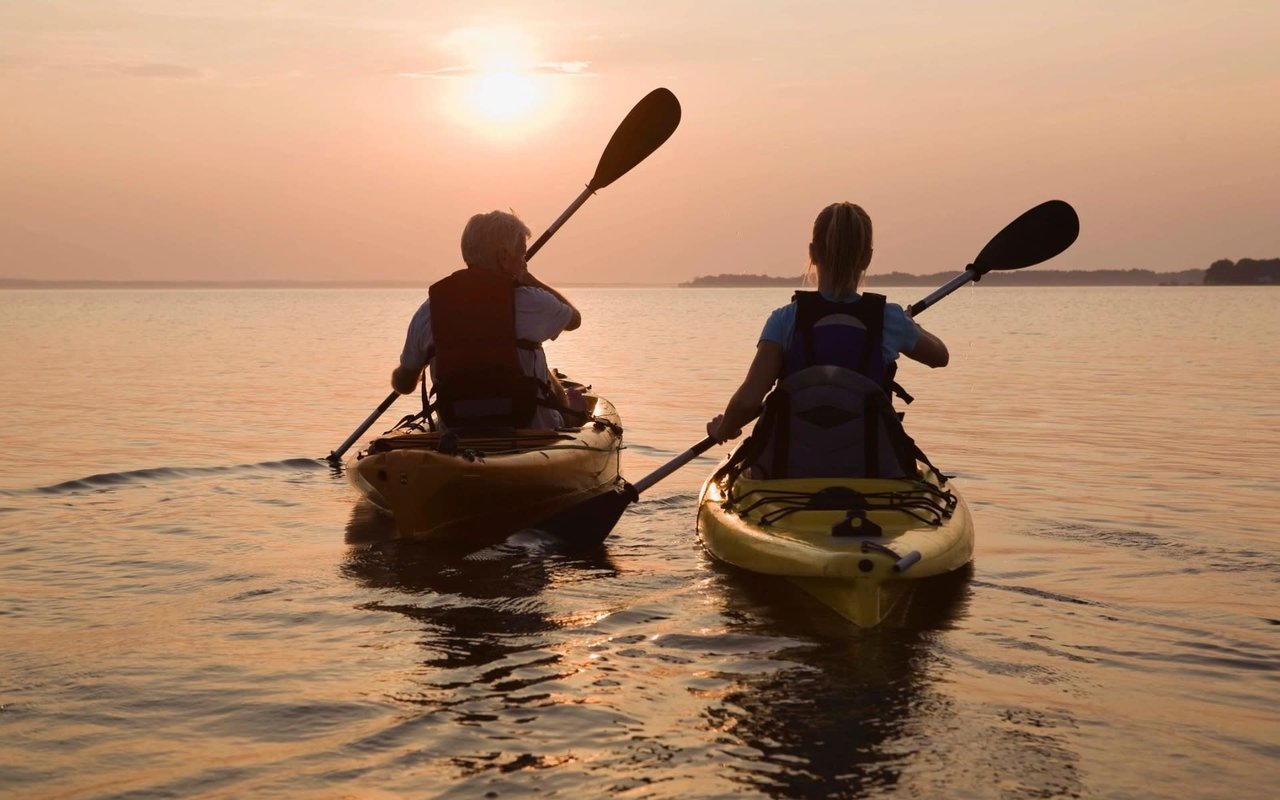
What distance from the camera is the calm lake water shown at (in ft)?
13.4

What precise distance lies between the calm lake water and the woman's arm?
0.86 metres

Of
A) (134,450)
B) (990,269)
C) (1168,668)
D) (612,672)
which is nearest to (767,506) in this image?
(612,672)

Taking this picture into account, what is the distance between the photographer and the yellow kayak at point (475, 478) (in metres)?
7.17

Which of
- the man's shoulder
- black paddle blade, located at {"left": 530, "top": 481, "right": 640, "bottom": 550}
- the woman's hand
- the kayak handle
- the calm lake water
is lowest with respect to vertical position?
the calm lake water

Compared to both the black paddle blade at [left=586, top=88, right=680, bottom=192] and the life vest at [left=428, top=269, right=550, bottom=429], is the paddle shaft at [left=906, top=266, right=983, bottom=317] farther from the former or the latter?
the black paddle blade at [left=586, top=88, right=680, bottom=192]

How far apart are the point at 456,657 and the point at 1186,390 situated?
16859 millimetres

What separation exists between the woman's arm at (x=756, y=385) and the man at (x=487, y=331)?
171 centimetres

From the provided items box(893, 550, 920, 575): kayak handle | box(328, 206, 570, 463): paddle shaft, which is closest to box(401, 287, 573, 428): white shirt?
box(328, 206, 570, 463): paddle shaft

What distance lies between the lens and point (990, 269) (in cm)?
841

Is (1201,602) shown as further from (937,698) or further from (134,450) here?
(134,450)

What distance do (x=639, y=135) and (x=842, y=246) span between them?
19.6 feet

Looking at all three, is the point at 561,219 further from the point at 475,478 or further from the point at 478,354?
the point at 475,478

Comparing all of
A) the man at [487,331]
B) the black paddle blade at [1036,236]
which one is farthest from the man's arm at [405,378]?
the black paddle blade at [1036,236]

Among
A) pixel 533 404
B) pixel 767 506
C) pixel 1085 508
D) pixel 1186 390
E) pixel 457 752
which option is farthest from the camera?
pixel 1186 390
